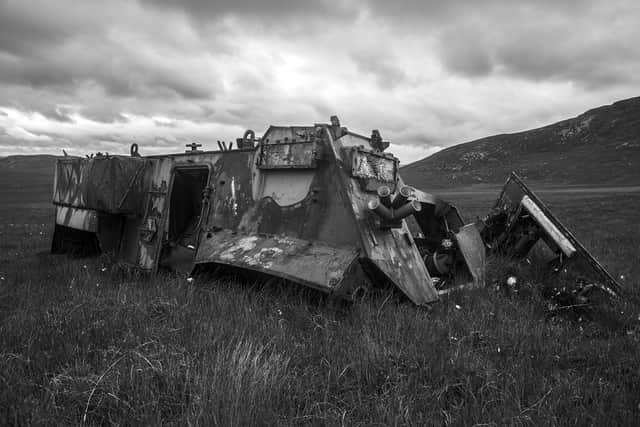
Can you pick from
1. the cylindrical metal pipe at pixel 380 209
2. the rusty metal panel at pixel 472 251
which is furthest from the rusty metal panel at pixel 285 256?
the rusty metal panel at pixel 472 251

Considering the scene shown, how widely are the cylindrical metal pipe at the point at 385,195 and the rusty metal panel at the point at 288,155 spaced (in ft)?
2.57

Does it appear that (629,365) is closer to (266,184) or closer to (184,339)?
(184,339)

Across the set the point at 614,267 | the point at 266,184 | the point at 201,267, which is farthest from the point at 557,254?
the point at 201,267

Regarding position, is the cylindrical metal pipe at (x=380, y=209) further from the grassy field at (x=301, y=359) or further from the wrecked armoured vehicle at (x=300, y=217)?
the grassy field at (x=301, y=359)

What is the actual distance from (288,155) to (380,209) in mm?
1303

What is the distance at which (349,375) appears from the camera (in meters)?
3.18

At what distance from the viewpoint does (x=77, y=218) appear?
25.3 feet

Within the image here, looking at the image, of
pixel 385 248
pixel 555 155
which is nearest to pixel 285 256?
pixel 385 248

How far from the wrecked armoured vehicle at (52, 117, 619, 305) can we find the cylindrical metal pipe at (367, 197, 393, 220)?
1 cm

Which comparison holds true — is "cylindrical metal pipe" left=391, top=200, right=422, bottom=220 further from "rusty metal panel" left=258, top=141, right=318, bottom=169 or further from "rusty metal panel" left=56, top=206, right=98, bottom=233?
"rusty metal panel" left=56, top=206, right=98, bottom=233

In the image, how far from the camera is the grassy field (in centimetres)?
262

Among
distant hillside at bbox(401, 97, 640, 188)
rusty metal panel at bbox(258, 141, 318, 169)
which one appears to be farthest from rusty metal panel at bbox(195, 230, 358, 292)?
distant hillside at bbox(401, 97, 640, 188)

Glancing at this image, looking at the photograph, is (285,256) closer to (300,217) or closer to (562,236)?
(300,217)

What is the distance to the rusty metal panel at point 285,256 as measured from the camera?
4.12 meters
